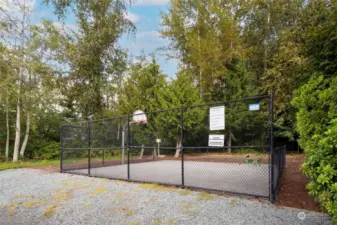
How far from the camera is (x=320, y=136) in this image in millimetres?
2609

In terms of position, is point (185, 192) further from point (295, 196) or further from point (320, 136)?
point (320, 136)

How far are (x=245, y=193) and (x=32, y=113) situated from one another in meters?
10.6

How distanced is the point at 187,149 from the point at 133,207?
4282mm

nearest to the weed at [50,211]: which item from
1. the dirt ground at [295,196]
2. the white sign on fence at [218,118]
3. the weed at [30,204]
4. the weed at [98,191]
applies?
the weed at [30,204]

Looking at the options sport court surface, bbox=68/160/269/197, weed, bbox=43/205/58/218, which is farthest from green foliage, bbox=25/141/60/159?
weed, bbox=43/205/58/218

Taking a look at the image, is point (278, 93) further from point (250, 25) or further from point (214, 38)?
point (250, 25)

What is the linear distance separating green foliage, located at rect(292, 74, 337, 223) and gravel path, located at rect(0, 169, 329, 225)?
1.92 ft

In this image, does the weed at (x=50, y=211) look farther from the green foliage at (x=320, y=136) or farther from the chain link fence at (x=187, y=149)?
the green foliage at (x=320, y=136)

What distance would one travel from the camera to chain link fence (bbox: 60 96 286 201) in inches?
186

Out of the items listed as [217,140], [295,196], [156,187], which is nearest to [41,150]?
[156,187]

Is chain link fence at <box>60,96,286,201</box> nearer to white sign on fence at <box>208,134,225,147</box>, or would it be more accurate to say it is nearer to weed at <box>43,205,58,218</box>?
white sign on fence at <box>208,134,225,147</box>

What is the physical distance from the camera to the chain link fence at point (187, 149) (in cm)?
473

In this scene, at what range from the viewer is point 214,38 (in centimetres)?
1195

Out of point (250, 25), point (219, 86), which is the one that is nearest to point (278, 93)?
point (219, 86)
